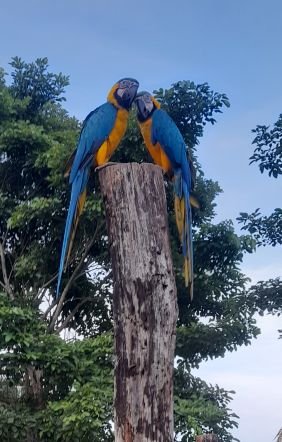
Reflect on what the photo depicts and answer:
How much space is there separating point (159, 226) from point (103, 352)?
10.3 ft

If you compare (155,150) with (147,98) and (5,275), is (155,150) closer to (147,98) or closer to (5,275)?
(147,98)

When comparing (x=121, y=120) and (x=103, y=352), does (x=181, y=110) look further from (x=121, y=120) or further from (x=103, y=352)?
(x=121, y=120)

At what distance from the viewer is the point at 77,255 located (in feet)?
20.2

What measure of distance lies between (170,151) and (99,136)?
0.34m

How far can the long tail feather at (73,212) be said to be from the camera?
2740mm

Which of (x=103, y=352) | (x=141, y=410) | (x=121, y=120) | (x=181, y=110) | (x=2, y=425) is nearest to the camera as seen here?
(x=141, y=410)

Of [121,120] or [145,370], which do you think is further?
[121,120]

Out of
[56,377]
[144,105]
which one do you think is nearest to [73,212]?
[144,105]

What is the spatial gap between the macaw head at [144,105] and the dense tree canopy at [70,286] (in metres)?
2.14

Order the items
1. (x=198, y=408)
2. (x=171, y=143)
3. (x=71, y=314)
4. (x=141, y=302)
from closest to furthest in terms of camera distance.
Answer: (x=141, y=302)
(x=171, y=143)
(x=198, y=408)
(x=71, y=314)

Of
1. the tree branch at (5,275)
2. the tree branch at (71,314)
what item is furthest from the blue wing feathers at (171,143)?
the tree branch at (71,314)

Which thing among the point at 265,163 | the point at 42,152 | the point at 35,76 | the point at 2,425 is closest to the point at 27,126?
the point at 42,152

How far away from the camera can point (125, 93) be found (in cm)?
318

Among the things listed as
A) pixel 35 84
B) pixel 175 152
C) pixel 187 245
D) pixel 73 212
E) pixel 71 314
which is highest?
pixel 35 84
